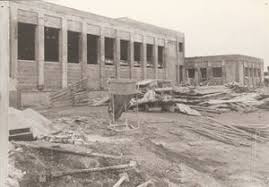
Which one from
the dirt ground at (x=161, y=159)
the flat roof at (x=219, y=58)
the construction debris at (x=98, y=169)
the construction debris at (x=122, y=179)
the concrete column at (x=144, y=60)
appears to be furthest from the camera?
the flat roof at (x=219, y=58)

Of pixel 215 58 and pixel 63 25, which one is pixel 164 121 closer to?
pixel 63 25

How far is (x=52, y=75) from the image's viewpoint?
21625mm

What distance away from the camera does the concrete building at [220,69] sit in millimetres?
38062

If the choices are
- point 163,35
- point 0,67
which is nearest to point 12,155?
point 0,67

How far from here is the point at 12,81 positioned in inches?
143

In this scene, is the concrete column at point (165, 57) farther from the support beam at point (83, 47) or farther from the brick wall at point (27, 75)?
the brick wall at point (27, 75)

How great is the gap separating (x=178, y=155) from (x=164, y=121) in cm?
490

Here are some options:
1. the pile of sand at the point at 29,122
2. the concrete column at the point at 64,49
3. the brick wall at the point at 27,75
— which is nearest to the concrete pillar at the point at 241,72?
the concrete column at the point at 64,49

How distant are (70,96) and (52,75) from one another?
167 cm

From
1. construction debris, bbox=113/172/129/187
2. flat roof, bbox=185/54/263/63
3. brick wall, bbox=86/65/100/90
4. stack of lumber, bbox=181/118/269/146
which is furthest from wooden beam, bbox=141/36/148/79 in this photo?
construction debris, bbox=113/172/129/187

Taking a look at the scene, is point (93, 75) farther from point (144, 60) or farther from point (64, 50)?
point (144, 60)

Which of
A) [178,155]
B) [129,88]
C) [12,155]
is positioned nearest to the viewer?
[12,155]

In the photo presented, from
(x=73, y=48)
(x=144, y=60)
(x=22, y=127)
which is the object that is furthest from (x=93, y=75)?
(x=22, y=127)

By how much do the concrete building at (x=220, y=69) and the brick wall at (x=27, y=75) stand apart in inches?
773
